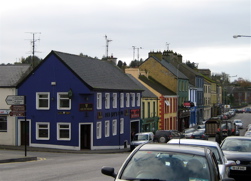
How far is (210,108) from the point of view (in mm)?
107000

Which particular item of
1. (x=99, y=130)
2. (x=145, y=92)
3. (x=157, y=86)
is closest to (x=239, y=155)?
(x=99, y=130)

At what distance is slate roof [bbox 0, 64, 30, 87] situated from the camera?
141 ft

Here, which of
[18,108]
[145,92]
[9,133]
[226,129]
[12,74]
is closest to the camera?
[18,108]

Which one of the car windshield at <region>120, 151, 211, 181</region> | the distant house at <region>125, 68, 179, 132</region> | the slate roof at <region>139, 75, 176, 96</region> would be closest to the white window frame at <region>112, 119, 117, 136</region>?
the distant house at <region>125, 68, 179, 132</region>

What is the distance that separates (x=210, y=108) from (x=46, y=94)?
233 feet

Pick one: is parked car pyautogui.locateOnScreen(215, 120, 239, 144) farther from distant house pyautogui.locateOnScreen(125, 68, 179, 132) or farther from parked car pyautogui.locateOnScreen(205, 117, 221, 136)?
distant house pyautogui.locateOnScreen(125, 68, 179, 132)

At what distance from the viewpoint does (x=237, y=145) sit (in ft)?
55.8

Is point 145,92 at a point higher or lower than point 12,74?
lower

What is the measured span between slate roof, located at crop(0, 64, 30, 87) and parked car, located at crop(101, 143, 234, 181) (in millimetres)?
35475

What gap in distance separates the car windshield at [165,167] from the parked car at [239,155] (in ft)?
25.5

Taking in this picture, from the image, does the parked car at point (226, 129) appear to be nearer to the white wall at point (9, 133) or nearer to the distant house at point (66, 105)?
the distant house at point (66, 105)

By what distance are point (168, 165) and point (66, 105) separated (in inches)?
1297

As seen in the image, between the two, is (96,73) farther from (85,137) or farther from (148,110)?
(148,110)

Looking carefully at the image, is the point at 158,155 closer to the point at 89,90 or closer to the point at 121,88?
the point at 89,90
